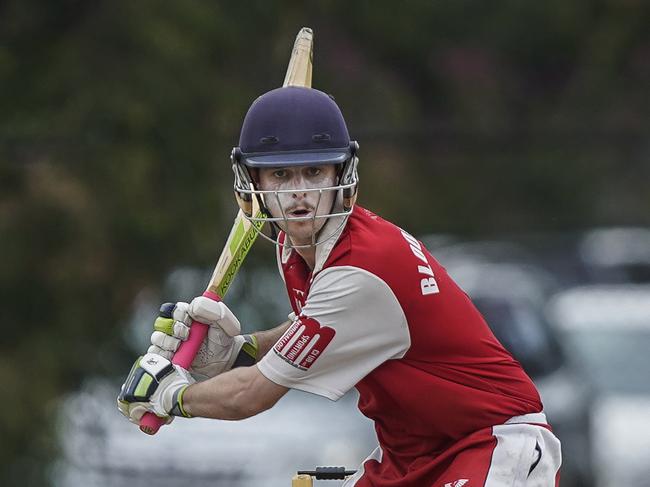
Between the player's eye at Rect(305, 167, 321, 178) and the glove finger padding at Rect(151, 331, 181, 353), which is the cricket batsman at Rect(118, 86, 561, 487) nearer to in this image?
the player's eye at Rect(305, 167, 321, 178)

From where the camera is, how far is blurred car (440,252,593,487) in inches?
391

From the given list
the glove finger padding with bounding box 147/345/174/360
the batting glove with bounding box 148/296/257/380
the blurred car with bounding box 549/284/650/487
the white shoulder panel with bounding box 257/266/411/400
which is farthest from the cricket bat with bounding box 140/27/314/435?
the blurred car with bounding box 549/284/650/487

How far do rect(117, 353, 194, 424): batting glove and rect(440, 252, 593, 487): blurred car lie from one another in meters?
4.96

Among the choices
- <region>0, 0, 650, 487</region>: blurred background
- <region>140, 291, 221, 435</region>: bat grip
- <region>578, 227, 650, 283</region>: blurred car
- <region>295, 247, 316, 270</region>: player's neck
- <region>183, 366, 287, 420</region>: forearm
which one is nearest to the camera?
<region>183, 366, 287, 420</region>: forearm

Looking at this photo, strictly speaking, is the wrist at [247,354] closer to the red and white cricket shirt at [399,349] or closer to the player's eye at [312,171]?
the red and white cricket shirt at [399,349]

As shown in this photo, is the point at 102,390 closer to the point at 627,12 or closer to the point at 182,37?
the point at 182,37

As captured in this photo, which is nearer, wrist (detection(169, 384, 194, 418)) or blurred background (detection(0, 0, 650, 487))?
wrist (detection(169, 384, 194, 418))

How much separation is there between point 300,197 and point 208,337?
0.75 meters

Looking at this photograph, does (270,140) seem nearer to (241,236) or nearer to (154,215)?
(241,236)

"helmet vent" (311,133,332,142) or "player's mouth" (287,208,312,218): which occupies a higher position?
"helmet vent" (311,133,332,142)

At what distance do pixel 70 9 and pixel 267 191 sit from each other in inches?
167

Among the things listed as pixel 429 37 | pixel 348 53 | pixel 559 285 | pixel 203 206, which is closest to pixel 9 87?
pixel 203 206

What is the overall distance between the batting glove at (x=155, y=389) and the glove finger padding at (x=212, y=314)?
0.81 ft

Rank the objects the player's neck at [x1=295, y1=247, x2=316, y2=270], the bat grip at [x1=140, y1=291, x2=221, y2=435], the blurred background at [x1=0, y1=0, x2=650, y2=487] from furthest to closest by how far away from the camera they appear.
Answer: the blurred background at [x1=0, y1=0, x2=650, y2=487] < the bat grip at [x1=140, y1=291, x2=221, y2=435] < the player's neck at [x1=295, y1=247, x2=316, y2=270]
